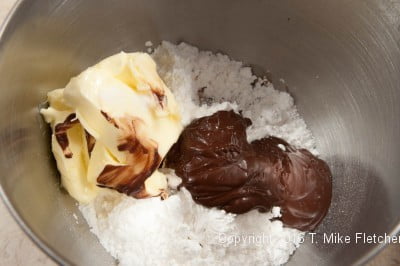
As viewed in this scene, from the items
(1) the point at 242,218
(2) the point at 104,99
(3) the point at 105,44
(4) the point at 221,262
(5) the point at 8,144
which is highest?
(3) the point at 105,44

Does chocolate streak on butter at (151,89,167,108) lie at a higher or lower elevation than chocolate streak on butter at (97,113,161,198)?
higher

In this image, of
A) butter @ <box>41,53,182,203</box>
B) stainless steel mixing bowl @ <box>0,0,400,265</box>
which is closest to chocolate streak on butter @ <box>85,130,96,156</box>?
butter @ <box>41,53,182,203</box>

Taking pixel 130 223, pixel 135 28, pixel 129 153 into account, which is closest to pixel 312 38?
pixel 135 28

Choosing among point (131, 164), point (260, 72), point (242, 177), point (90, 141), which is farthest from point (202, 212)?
point (260, 72)

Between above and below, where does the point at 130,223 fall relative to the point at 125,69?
below

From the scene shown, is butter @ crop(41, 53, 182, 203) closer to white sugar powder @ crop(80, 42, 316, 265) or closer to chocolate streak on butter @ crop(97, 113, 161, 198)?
chocolate streak on butter @ crop(97, 113, 161, 198)

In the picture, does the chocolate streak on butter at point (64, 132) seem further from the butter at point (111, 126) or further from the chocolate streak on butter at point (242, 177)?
the chocolate streak on butter at point (242, 177)

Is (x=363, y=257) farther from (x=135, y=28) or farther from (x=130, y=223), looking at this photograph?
(x=135, y=28)
